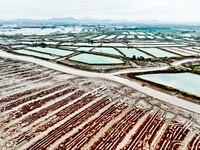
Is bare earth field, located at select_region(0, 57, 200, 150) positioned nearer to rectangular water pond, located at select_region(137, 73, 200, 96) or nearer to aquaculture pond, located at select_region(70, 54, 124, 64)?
rectangular water pond, located at select_region(137, 73, 200, 96)

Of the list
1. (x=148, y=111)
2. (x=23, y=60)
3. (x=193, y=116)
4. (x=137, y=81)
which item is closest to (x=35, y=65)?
(x=23, y=60)

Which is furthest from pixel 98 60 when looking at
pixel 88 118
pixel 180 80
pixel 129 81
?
pixel 88 118

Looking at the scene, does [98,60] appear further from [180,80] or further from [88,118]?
[88,118]

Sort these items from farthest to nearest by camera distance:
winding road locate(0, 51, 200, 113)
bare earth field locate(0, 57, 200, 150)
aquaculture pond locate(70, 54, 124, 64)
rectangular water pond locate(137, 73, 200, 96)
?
aquaculture pond locate(70, 54, 124, 64) → rectangular water pond locate(137, 73, 200, 96) → winding road locate(0, 51, 200, 113) → bare earth field locate(0, 57, 200, 150)

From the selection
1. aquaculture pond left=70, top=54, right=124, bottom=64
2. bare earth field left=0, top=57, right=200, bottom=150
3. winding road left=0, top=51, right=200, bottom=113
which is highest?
bare earth field left=0, top=57, right=200, bottom=150

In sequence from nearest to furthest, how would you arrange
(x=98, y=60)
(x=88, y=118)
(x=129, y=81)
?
(x=88, y=118) → (x=129, y=81) → (x=98, y=60)

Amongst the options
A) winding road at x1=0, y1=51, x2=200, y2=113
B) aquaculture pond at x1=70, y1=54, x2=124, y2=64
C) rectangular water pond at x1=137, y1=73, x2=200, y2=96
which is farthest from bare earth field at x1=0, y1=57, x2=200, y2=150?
aquaculture pond at x1=70, y1=54, x2=124, y2=64

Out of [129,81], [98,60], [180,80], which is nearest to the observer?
[129,81]
